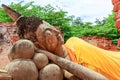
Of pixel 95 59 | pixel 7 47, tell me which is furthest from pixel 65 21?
pixel 95 59

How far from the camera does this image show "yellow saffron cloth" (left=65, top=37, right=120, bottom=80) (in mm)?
1968

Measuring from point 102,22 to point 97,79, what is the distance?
5.70 meters

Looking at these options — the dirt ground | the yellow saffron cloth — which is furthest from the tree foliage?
the yellow saffron cloth

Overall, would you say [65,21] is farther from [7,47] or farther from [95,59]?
[95,59]

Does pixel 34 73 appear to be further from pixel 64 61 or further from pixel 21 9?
pixel 21 9

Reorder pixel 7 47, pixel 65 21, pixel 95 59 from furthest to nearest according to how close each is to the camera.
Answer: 1. pixel 65 21
2. pixel 7 47
3. pixel 95 59

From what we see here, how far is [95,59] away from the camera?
2004mm

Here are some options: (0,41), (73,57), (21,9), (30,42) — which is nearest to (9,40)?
(0,41)

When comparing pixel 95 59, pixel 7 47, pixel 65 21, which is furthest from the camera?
pixel 65 21

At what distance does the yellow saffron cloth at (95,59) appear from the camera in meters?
1.97

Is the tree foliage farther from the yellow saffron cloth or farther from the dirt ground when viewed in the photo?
the yellow saffron cloth

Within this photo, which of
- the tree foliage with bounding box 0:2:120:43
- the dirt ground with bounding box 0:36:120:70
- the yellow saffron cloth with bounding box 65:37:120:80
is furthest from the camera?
the tree foliage with bounding box 0:2:120:43

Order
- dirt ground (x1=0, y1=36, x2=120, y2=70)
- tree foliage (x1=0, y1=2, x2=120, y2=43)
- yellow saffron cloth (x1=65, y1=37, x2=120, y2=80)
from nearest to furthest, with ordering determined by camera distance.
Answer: yellow saffron cloth (x1=65, y1=37, x2=120, y2=80)
dirt ground (x1=0, y1=36, x2=120, y2=70)
tree foliage (x1=0, y1=2, x2=120, y2=43)

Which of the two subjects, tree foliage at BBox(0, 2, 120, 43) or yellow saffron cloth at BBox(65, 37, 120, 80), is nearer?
yellow saffron cloth at BBox(65, 37, 120, 80)
